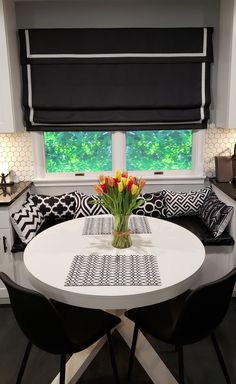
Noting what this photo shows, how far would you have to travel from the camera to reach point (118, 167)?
3.37 m

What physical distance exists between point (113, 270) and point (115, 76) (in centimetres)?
197

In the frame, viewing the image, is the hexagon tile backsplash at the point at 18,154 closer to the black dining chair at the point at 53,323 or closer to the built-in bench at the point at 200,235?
the built-in bench at the point at 200,235

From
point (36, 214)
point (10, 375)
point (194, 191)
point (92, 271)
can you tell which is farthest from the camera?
point (194, 191)

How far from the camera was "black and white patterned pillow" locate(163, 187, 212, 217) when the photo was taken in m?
3.10

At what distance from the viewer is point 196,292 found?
1.49 meters

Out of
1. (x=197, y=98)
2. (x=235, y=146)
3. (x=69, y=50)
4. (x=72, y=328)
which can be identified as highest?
(x=69, y=50)

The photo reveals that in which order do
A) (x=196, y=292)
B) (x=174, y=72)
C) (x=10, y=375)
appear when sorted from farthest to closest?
(x=174, y=72) → (x=10, y=375) → (x=196, y=292)

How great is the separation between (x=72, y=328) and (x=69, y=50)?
233cm

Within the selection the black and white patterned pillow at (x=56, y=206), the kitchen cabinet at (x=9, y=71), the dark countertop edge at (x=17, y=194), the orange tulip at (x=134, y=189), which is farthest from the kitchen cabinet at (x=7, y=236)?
the orange tulip at (x=134, y=189)

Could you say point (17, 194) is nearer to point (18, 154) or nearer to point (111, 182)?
point (18, 154)

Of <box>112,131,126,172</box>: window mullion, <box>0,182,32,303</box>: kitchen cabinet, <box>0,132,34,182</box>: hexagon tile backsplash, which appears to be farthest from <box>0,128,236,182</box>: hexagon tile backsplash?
<box>112,131,126,172</box>: window mullion

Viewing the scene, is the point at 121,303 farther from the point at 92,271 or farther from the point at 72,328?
the point at 72,328

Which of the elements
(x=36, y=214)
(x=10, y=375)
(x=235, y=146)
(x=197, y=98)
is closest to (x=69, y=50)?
(x=197, y=98)

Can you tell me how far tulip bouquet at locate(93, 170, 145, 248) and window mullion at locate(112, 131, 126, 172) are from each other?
144 cm
